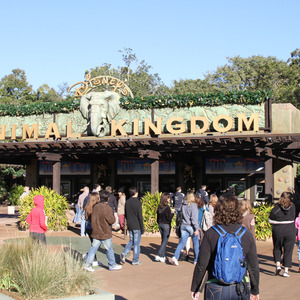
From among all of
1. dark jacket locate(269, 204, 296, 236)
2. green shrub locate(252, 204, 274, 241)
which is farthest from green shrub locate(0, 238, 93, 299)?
green shrub locate(252, 204, 274, 241)

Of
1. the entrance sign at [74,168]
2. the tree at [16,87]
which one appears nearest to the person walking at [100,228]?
the entrance sign at [74,168]

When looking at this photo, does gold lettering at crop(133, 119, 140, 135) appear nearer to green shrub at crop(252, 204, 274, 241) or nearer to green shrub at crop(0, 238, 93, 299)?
green shrub at crop(252, 204, 274, 241)

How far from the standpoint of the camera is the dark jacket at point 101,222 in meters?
10.3

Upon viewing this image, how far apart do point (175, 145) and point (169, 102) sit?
3.35 metres

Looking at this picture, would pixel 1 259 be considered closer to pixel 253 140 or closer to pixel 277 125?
pixel 253 140

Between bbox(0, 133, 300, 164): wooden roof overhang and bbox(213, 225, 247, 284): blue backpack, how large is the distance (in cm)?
1183

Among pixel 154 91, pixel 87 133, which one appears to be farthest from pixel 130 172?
pixel 154 91

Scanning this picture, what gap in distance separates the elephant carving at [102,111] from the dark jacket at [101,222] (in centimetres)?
1149

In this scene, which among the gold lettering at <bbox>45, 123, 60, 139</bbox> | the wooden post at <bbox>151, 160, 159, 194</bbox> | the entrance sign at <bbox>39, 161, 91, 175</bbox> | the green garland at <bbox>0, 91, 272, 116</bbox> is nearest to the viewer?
the wooden post at <bbox>151, 160, 159, 194</bbox>

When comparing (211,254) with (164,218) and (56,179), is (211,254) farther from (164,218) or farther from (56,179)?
(56,179)

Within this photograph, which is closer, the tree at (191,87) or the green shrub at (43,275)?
the green shrub at (43,275)

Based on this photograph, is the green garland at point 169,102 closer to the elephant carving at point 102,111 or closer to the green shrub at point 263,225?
the elephant carving at point 102,111

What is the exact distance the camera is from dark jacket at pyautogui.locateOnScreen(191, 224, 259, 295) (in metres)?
5.03

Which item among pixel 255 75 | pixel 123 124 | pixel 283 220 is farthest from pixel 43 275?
pixel 255 75
